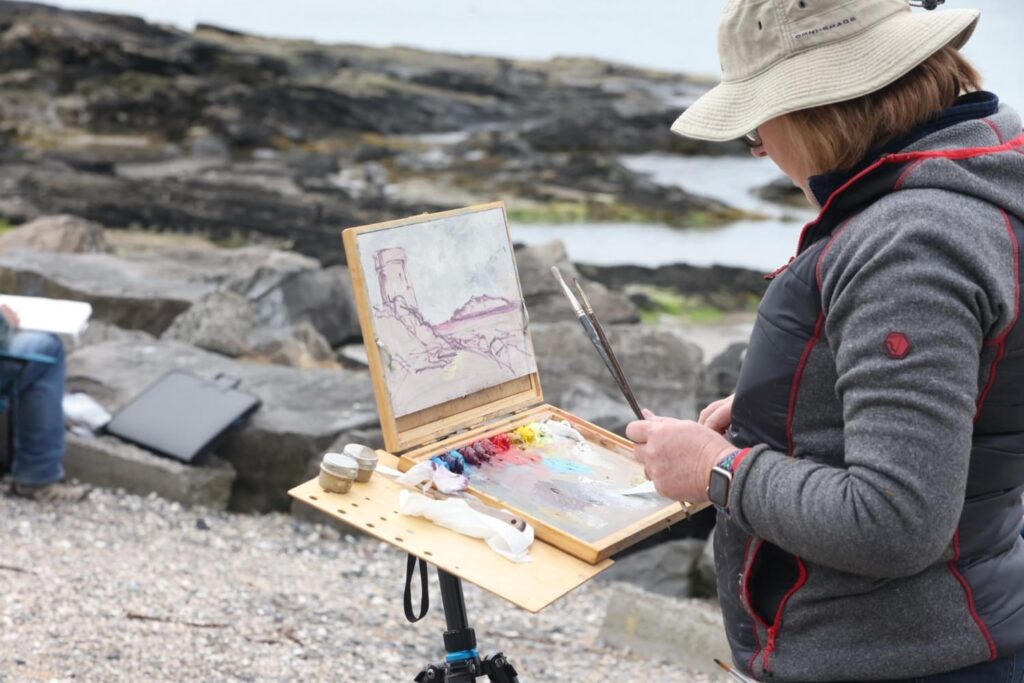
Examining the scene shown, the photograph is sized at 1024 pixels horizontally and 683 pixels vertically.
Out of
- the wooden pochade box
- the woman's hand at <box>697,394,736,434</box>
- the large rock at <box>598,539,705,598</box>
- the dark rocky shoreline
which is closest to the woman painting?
the woman's hand at <box>697,394,736,434</box>

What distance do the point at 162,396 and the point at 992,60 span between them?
3689 mm

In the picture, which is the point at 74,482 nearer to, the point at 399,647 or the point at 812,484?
the point at 399,647

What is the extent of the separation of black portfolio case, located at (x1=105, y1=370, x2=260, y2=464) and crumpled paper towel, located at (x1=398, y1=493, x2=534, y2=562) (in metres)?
3.06

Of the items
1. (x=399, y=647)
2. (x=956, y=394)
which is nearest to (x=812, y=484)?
(x=956, y=394)

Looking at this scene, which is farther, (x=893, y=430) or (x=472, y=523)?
(x=472, y=523)

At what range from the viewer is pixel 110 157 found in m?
12.5

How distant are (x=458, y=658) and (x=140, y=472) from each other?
10.1 feet

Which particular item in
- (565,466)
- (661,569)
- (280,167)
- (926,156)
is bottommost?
(661,569)

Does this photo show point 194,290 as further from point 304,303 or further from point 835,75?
point 835,75

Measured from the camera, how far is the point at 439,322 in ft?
6.81

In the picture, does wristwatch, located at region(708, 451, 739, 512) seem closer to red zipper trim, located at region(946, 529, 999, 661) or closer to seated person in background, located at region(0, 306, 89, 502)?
red zipper trim, located at region(946, 529, 999, 661)

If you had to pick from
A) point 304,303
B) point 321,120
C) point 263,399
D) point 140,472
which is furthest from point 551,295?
point 321,120

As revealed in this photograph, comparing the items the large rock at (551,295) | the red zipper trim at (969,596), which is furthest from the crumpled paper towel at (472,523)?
the large rock at (551,295)

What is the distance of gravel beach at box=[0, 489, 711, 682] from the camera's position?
3.27 metres
